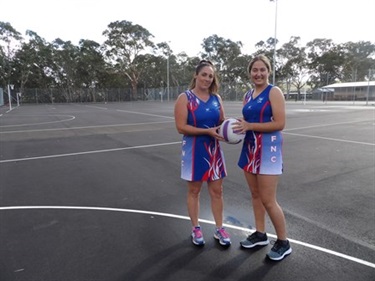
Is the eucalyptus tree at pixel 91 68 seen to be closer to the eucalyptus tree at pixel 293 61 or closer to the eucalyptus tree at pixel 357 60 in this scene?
the eucalyptus tree at pixel 293 61

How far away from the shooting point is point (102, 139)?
11.4 meters

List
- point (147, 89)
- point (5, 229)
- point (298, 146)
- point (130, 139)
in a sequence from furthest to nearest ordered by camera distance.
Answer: point (147, 89)
point (130, 139)
point (298, 146)
point (5, 229)

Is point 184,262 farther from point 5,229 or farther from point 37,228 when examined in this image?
point 5,229

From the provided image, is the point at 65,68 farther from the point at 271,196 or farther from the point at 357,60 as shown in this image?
the point at 357,60

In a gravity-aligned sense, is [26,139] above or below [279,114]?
below

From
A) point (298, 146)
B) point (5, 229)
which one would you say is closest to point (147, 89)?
point (298, 146)

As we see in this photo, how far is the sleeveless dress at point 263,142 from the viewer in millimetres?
2875

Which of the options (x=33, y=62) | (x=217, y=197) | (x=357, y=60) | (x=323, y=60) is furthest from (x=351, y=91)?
(x=217, y=197)

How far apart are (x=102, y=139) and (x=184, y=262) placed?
896cm

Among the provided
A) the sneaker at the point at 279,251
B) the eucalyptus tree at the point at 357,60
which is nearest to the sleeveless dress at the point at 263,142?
the sneaker at the point at 279,251

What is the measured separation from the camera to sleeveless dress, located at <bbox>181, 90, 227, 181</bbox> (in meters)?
3.09

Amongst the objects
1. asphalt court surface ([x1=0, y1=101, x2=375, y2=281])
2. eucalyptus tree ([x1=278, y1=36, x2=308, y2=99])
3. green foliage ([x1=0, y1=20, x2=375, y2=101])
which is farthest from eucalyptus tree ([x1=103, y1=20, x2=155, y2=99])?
asphalt court surface ([x1=0, y1=101, x2=375, y2=281])

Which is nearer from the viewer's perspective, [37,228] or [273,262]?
[273,262]

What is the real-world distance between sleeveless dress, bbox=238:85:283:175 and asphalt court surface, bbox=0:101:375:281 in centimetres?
98
